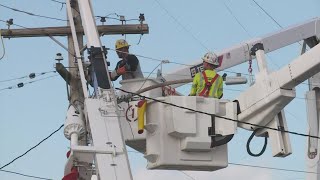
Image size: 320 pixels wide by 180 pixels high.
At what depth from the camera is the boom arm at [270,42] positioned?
1466cm

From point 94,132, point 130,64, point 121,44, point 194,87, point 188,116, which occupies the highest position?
point 121,44

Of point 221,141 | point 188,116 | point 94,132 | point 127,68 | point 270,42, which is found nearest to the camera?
point 94,132

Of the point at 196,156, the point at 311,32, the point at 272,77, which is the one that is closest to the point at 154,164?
the point at 196,156

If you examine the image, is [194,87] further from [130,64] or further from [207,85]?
[130,64]

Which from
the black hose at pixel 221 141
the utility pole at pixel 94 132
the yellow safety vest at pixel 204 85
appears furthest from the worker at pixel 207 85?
the utility pole at pixel 94 132

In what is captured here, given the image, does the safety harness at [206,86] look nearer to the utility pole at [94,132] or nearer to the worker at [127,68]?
the utility pole at [94,132]

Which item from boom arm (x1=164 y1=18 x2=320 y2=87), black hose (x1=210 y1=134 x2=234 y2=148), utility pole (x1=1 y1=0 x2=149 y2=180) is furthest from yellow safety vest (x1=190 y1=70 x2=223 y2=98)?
boom arm (x1=164 y1=18 x2=320 y2=87)

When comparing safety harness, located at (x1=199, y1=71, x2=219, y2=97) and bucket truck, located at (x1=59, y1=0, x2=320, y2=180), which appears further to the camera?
safety harness, located at (x1=199, y1=71, x2=219, y2=97)

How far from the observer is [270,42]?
15.1 metres

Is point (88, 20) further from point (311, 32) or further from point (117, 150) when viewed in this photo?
point (311, 32)

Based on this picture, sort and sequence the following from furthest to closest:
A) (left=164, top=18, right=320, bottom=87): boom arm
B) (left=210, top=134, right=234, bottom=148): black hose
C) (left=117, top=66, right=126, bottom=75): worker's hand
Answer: (left=164, top=18, right=320, bottom=87): boom arm < (left=117, top=66, right=126, bottom=75): worker's hand < (left=210, top=134, right=234, bottom=148): black hose

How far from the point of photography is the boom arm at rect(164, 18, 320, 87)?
14.7m

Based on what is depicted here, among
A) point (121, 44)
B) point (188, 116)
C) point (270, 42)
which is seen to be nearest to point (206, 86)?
Answer: point (188, 116)

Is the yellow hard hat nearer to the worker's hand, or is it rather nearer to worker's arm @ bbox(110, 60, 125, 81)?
worker's arm @ bbox(110, 60, 125, 81)
